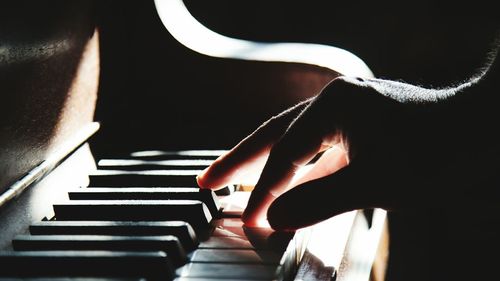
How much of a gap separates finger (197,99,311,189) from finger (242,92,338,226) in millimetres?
102

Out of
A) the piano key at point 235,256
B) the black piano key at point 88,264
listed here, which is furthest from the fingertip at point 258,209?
the black piano key at point 88,264

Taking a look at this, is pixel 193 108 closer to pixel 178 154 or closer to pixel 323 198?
pixel 178 154

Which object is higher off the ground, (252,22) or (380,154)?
(252,22)

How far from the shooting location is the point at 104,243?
0.92 m

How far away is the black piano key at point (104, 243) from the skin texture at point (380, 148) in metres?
0.17

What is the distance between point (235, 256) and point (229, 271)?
5 cm

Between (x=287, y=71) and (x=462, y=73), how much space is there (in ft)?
3.59

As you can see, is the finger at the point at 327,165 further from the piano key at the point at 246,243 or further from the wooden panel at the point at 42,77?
the wooden panel at the point at 42,77

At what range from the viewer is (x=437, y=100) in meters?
1.05

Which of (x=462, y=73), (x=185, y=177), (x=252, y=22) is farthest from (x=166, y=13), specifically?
(x=252, y=22)

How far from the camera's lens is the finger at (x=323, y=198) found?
0.94m

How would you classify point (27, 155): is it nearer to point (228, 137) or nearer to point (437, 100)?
point (228, 137)

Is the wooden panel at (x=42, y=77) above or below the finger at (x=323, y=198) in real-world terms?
above

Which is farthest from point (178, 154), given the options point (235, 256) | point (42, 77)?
point (235, 256)
